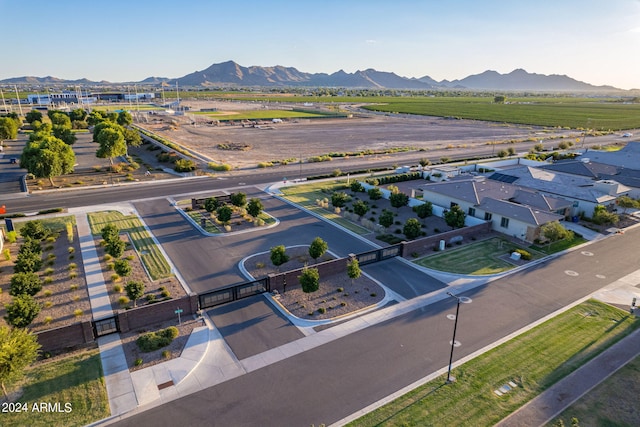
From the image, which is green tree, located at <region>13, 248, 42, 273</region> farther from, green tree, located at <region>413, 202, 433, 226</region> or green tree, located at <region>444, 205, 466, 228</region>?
green tree, located at <region>444, 205, 466, 228</region>

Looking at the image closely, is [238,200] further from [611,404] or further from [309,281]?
[611,404]

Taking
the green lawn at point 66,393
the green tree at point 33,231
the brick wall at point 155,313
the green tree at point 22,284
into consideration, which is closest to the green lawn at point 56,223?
the green tree at point 33,231

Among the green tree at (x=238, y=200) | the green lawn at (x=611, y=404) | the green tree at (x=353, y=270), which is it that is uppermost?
the green tree at (x=238, y=200)

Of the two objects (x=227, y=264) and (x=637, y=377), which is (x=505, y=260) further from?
(x=227, y=264)

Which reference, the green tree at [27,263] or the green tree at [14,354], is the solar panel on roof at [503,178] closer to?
the green tree at [27,263]

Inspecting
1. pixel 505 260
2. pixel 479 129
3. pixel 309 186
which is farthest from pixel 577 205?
pixel 479 129

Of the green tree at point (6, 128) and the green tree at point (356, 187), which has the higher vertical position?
the green tree at point (6, 128)
